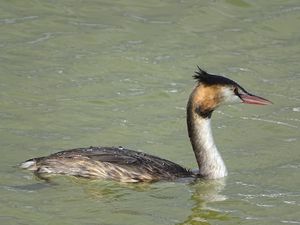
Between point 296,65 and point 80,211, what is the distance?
612 cm

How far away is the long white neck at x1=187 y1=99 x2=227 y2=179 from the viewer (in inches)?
428

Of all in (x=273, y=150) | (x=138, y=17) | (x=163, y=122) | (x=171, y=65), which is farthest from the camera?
(x=138, y=17)

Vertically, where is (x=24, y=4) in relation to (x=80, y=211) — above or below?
above

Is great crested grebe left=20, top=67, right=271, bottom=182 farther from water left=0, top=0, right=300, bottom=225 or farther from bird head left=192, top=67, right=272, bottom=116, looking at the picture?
water left=0, top=0, right=300, bottom=225

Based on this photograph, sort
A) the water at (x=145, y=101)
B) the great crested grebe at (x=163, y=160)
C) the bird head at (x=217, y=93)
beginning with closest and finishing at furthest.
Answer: the water at (x=145, y=101) → the great crested grebe at (x=163, y=160) → the bird head at (x=217, y=93)

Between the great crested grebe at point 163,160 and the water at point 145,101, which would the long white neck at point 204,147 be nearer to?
the great crested grebe at point 163,160

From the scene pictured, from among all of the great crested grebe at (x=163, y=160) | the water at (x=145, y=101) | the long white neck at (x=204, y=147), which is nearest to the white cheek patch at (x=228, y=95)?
the great crested grebe at (x=163, y=160)

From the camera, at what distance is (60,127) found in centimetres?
1191

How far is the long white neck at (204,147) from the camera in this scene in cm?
1086

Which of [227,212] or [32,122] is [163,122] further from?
[227,212]

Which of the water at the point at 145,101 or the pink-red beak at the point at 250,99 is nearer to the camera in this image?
the water at the point at 145,101

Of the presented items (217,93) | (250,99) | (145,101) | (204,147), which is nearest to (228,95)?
(217,93)

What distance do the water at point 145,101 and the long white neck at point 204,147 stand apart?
0.67ft

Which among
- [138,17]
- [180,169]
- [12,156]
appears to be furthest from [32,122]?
[138,17]
